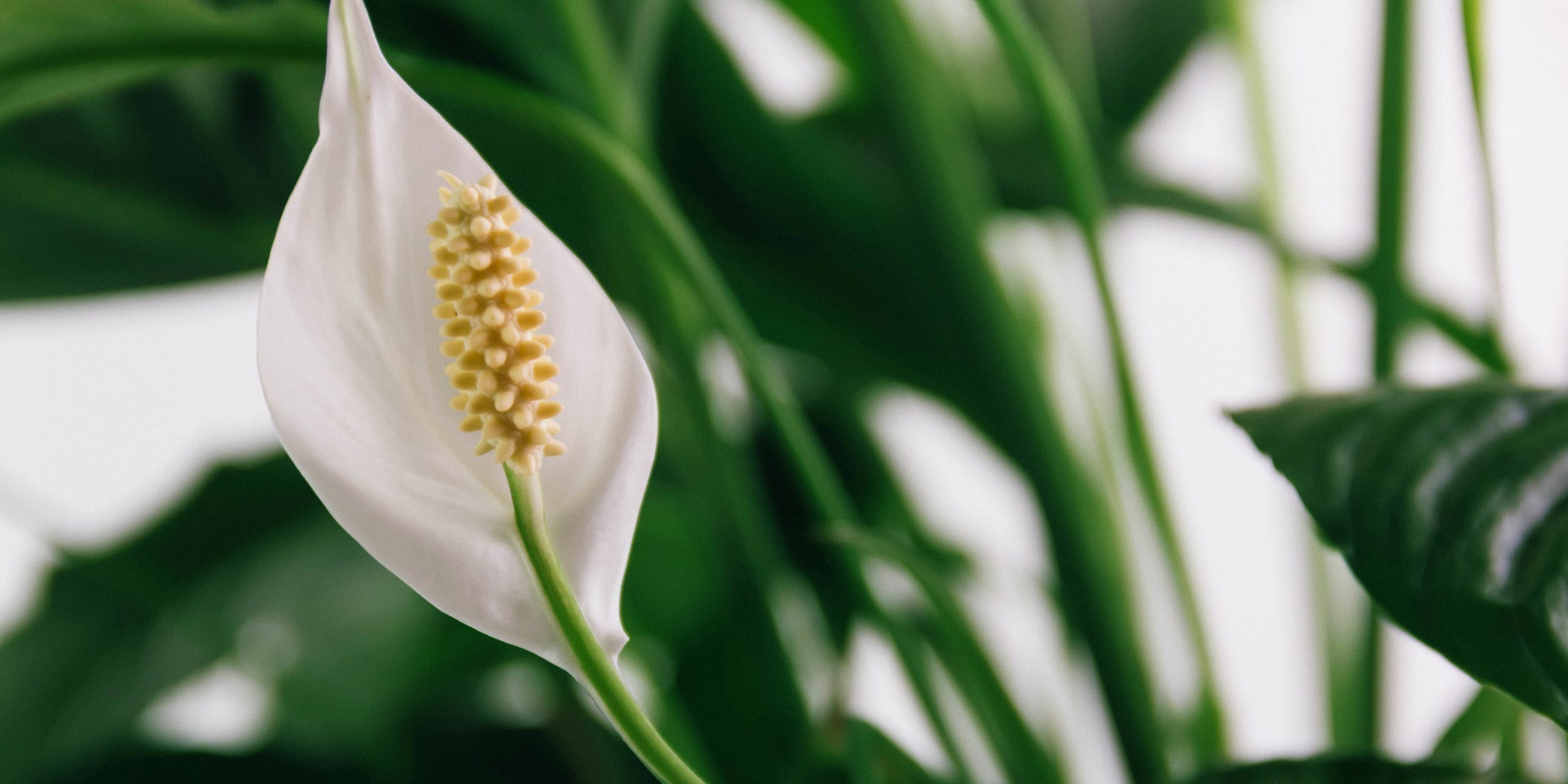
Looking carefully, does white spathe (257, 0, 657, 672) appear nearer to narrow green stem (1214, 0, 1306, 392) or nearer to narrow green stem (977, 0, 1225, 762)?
narrow green stem (977, 0, 1225, 762)

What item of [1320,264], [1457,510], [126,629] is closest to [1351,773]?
[1457,510]

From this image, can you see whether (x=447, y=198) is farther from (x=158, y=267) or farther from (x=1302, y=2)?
(x=1302, y=2)

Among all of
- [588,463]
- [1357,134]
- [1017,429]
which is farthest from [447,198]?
[1357,134]

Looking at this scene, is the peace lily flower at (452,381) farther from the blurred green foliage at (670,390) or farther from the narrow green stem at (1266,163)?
the narrow green stem at (1266,163)

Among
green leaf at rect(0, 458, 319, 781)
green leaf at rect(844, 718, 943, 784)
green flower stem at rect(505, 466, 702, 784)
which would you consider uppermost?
green flower stem at rect(505, 466, 702, 784)

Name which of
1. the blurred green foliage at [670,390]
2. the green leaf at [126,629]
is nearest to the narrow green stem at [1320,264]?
the blurred green foliage at [670,390]

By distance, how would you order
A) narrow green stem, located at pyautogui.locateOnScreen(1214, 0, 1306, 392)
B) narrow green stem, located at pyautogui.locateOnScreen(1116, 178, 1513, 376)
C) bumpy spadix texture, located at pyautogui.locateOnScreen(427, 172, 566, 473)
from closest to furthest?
1. bumpy spadix texture, located at pyautogui.locateOnScreen(427, 172, 566, 473)
2. narrow green stem, located at pyautogui.locateOnScreen(1116, 178, 1513, 376)
3. narrow green stem, located at pyautogui.locateOnScreen(1214, 0, 1306, 392)

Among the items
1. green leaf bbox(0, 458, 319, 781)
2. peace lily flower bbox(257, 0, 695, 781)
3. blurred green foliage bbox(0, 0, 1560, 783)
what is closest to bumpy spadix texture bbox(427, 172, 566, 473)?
peace lily flower bbox(257, 0, 695, 781)

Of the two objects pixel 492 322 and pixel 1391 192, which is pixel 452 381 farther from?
pixel 1391 192
